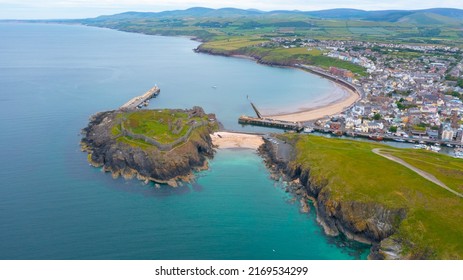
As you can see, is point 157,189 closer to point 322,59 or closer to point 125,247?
point 125,247

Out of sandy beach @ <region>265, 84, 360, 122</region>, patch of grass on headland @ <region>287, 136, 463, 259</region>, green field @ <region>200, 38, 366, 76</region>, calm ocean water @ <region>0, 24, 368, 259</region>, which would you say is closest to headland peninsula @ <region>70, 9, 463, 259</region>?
patch of grass on headland @ <region>287, 136, 463, 259</region>

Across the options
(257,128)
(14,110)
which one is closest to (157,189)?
(257,128)

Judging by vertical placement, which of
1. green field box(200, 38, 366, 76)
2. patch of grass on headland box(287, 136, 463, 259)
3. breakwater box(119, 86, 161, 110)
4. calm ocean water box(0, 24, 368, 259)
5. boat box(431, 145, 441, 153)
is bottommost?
calm ocean water box(0, 24, 368, 259)

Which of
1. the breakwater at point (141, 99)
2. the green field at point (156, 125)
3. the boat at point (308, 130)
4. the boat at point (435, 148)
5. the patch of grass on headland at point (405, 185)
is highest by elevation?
the green field at point (156, 125)

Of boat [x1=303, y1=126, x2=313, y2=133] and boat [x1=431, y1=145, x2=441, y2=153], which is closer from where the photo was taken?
boat [x1=431, y1=145, x2=441, y2=153]

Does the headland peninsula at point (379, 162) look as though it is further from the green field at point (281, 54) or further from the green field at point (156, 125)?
the green field at point (281, 54)

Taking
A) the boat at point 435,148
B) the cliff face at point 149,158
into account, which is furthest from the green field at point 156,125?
the boat at point 435,148

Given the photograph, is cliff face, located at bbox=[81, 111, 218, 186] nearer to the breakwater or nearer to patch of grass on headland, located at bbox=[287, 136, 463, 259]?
patch of grass on headland, located at bbox=[287, 136, 463, 259]
